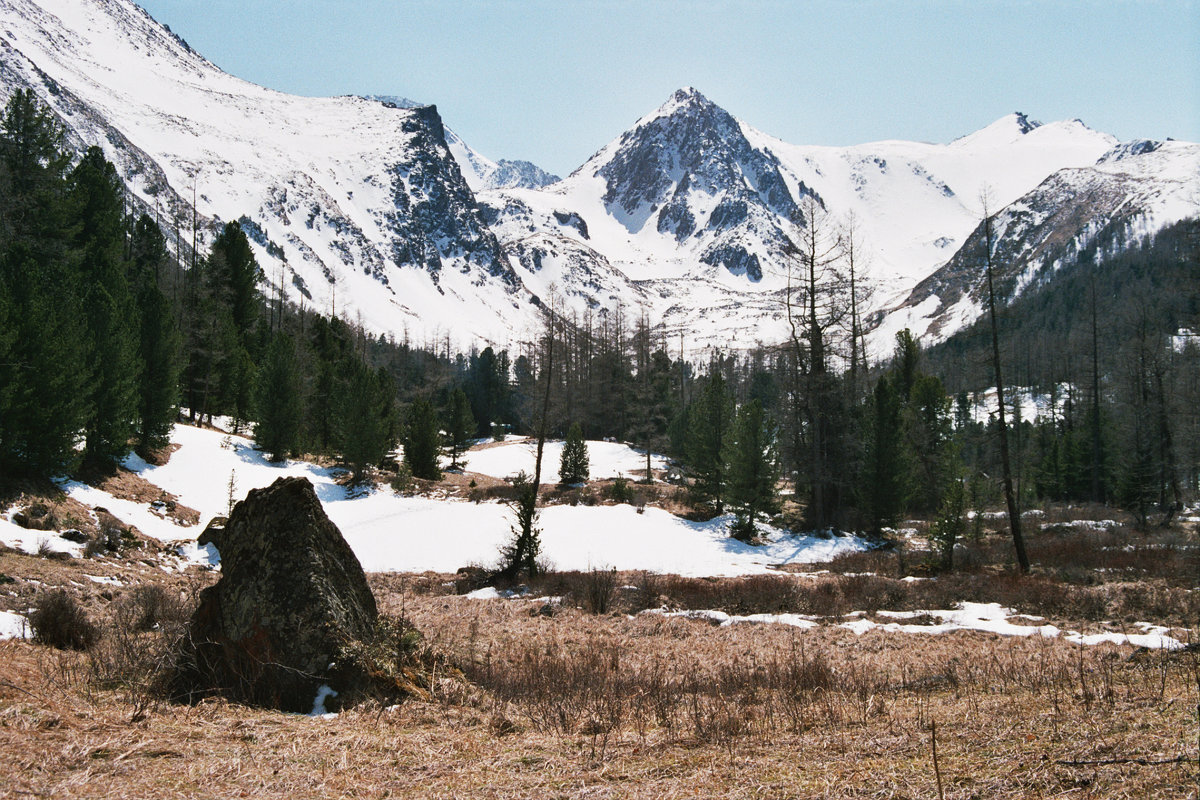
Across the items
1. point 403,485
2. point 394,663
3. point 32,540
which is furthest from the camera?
point 403,485

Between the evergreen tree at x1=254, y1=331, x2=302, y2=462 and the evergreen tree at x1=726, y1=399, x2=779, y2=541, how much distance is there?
875 inches

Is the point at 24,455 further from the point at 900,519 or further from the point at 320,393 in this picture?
the point at 900,519

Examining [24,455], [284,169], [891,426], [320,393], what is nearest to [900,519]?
[891,426]

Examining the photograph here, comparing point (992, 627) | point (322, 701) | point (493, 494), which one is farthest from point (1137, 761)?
point (493, 494)

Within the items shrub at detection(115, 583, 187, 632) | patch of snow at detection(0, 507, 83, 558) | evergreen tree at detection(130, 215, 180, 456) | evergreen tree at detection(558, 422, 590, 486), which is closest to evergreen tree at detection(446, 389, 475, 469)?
evergreen tree at detection(558, 422, 590, 486)

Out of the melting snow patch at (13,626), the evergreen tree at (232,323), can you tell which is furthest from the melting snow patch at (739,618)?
the evergreen tree at (232,323)

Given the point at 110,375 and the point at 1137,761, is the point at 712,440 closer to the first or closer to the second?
the point at 110,375

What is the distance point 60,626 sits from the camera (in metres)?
7.16

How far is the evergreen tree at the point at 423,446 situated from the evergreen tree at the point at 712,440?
1528cm

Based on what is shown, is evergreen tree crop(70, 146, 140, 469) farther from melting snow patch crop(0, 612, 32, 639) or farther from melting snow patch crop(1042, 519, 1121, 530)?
melting snow patch crop(1042, 519, 1121, 530)

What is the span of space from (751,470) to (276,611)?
2205 centimetres

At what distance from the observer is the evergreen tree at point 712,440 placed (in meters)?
30.3

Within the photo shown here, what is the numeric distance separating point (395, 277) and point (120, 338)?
16862cm

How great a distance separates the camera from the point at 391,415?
40594 millimetres
